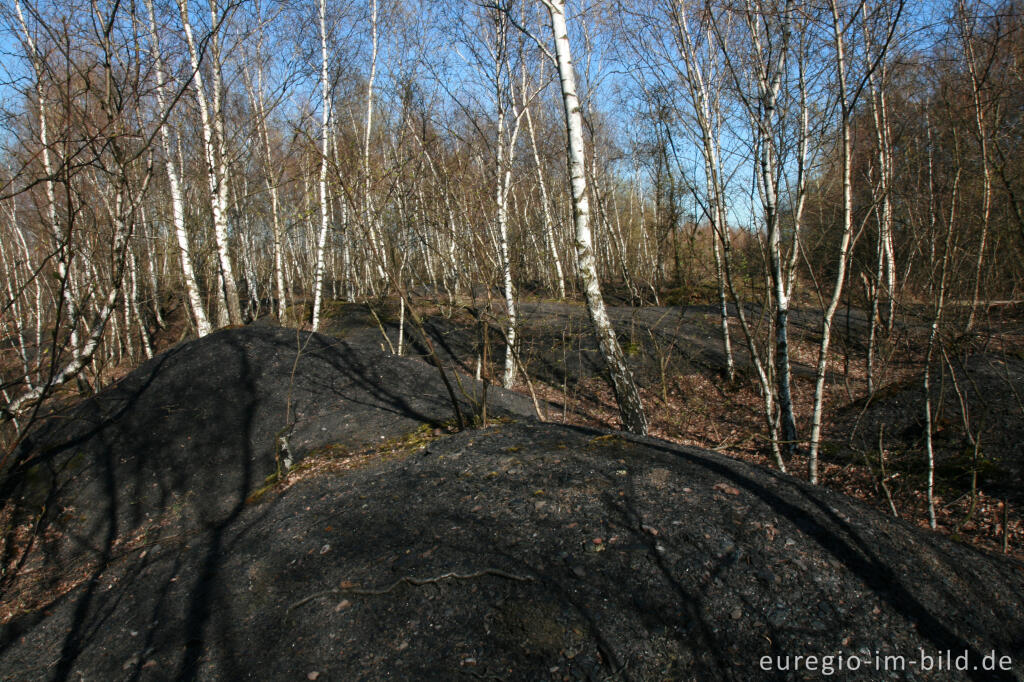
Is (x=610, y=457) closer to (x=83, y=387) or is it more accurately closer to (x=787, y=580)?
(x=787, y=580)

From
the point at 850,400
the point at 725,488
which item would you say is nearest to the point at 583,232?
the point at 725,488

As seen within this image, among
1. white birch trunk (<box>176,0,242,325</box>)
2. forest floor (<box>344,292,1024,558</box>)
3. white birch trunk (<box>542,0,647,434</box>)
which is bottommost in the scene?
forest floor (<box>344,292,1024,558</box>)

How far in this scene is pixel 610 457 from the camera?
3.97 metres

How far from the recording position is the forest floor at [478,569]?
2.37 m

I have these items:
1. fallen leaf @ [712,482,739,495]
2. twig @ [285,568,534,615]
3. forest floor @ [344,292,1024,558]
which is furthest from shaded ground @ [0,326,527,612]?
fallen leaf @ [712,482,739,495]

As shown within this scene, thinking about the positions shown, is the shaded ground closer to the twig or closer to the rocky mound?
the rocky mound

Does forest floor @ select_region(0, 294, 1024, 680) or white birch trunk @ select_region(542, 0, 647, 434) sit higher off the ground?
white birch trunk @ select_region(542, 0, 647, 434)

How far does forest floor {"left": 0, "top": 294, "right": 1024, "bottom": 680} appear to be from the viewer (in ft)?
7.78

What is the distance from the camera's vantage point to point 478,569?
283 cm

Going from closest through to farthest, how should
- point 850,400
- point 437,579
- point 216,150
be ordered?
point 437,579 → point 850,400 → point 216,150

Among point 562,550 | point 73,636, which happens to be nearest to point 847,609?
point 562,550

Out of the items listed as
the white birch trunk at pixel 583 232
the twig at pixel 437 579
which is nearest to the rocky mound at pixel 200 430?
the white birch trunk at pixel 583 232

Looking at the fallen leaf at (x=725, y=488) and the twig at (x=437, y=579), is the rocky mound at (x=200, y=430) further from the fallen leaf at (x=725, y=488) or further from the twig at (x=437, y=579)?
the fallen leaf at (x=725, y=488)

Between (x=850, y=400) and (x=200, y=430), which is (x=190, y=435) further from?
(x=850, y=400)
